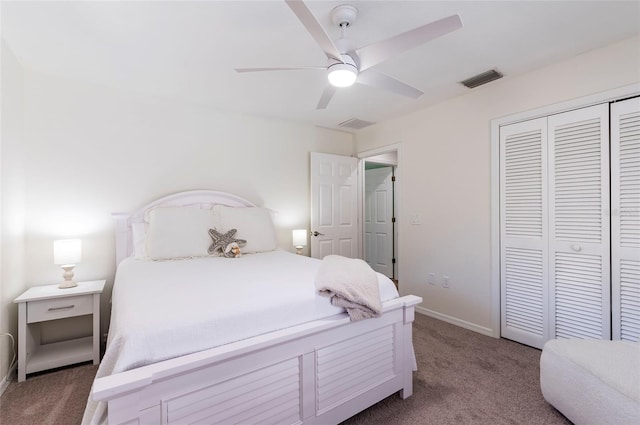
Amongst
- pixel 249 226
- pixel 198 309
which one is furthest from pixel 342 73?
pixel 249 226

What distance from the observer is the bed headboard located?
8.98 ft

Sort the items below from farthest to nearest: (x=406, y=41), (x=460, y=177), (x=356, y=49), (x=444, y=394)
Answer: (x=460, y=177)
(x=444, y=394)
(x=356, y=49)
(x=406, y=41)

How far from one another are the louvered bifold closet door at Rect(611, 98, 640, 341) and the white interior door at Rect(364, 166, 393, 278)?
10.2 ft

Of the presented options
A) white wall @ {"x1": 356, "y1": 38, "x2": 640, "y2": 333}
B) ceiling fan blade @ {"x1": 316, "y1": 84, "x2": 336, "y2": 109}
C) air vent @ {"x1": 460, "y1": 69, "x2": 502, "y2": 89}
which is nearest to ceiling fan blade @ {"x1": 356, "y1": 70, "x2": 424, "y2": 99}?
ceiling fan blade @ {"x1": 316, "y1": 84, "x2": 336, "y2": 109}

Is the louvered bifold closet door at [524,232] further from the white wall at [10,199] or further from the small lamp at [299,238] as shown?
the white wall at [10,199]

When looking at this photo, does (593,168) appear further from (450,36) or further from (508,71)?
(450,36)

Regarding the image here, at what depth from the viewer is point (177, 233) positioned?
255cm

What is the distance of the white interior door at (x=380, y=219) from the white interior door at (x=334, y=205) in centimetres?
106

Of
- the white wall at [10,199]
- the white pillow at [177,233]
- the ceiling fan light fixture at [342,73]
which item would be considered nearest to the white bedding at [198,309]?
the white pillow at [177,233]

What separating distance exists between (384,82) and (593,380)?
1996 mm

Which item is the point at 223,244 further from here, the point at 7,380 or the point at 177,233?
the point at 7,380

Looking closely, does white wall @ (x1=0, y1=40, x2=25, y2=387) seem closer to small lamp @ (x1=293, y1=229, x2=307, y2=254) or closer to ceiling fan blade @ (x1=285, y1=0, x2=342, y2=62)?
ceiling fan blade @ (x1=285, y1=0, x2=342, y2=62)

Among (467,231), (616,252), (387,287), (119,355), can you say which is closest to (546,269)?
(616,252)

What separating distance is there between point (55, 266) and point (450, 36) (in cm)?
365
